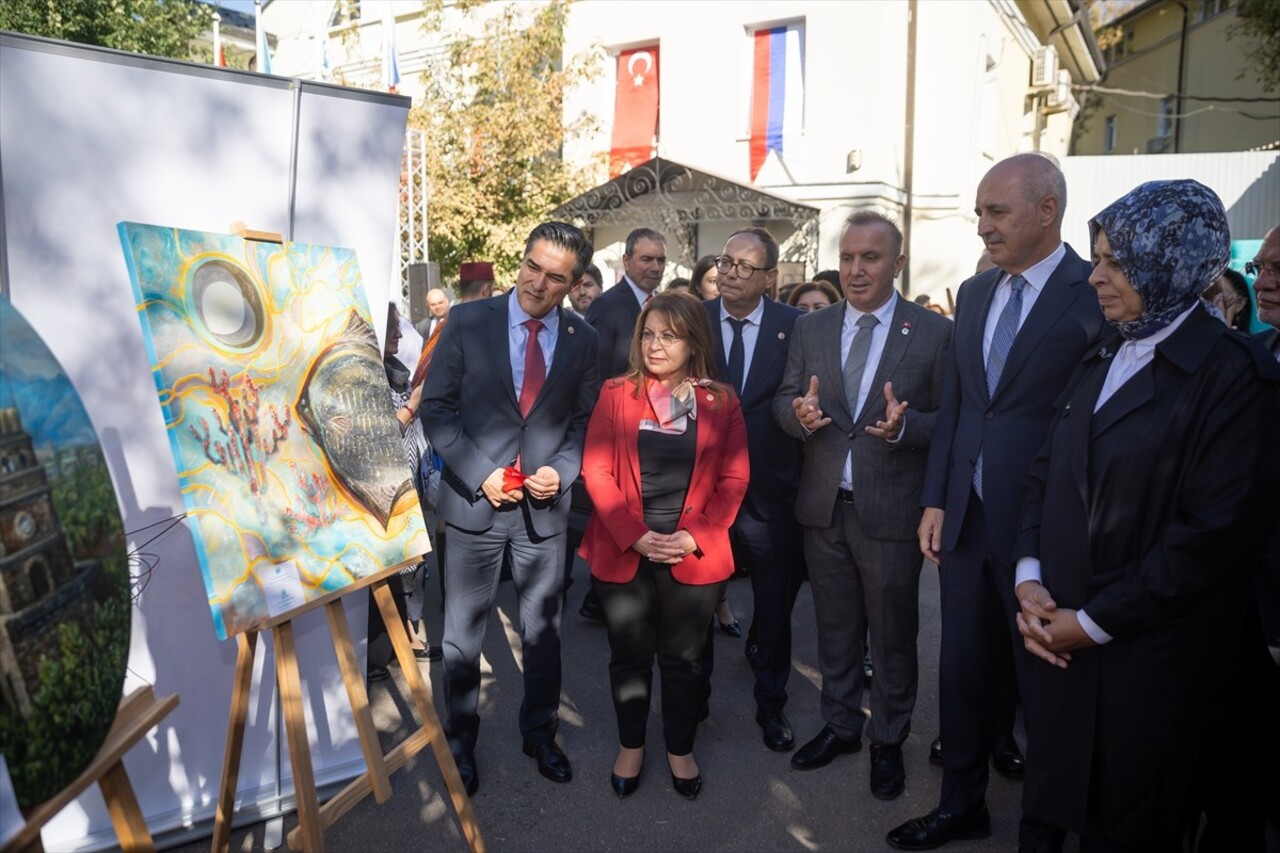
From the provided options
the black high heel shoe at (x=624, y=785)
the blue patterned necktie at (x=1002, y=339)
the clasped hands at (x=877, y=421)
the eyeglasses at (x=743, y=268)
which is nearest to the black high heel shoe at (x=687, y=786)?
the black high heel shoe at (x=624, y=785)

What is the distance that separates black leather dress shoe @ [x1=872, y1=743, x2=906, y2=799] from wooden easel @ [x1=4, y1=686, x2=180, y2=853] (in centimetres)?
259

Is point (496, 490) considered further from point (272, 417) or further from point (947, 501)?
point (947, 501)

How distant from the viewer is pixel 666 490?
10.6ft

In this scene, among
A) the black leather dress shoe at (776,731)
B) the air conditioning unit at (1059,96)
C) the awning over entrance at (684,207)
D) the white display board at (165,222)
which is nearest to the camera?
the white display board at (165,222)

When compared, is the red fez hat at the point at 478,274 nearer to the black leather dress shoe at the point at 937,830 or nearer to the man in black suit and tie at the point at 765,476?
the man in black suit and tie at the point at 765,476

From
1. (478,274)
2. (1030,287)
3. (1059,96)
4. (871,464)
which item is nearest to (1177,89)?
(1059,96)

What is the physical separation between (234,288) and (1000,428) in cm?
245

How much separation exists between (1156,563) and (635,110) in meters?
13.0

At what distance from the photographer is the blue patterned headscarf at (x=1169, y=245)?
208 centimetres

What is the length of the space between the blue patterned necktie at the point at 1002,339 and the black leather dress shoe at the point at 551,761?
197cm

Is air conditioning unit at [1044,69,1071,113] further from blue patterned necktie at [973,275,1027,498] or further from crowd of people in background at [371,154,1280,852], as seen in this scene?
blue patterned necktie at [973,275,1027,498]

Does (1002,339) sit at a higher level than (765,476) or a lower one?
higher

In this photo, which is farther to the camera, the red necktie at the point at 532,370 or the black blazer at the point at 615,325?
the black blazer at the point at 615,325

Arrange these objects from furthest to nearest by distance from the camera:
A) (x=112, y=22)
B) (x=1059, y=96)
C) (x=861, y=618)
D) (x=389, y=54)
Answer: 1. (x=1059, y=96)
2. (x=112, y=22)
3. (x=389, y=54)
4. (x=861, y=618)
